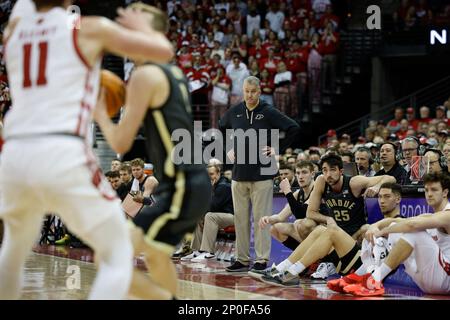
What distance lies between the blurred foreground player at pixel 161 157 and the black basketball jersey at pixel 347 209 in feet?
12.0

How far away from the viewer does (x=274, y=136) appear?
8.91 metres

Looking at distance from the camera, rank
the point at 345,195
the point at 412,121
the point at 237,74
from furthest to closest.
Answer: the point at 237,74, the point at 412,121, the point at 345,195

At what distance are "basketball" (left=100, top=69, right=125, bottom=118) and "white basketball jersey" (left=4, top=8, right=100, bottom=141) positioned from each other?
1.79 feet

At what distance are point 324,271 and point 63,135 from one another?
15.7 ft

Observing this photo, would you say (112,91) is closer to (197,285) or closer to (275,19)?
(197,285)

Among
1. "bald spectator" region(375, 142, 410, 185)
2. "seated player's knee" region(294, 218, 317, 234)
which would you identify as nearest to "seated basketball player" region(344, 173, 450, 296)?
"seated player's knee" region(294, 218, 317, 234)

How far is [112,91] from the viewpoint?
4.82 meters

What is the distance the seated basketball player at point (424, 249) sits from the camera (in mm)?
6941

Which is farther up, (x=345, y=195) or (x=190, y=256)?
(x=345, y=195)

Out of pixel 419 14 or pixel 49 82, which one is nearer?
pixel 49 82

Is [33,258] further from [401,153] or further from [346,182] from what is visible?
[401,153]

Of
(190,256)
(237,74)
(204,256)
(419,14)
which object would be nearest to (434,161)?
(204,256)

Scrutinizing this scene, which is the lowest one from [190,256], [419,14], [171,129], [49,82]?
[190,256]
